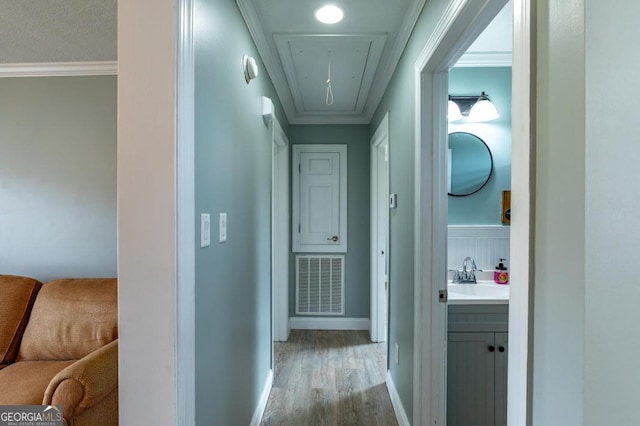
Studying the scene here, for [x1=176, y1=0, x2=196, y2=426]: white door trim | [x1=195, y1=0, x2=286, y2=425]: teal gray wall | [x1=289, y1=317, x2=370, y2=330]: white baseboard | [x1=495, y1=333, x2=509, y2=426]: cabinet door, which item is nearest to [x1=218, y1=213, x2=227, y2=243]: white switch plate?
[x1=195, y1=0, x2=286, y2=425]: teal gray wall

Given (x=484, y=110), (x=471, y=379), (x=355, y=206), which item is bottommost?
(x=471, y=379)

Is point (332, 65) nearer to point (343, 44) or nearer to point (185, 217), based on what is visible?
point (343, 44)

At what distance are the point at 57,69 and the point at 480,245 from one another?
3470 millimetres

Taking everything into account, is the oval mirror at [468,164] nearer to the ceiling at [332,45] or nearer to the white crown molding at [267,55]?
the ceiling at [332,45]

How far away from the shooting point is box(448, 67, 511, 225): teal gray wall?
2379 millimetres

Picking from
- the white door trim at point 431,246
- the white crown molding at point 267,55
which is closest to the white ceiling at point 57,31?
the white crown molding at point 267,55

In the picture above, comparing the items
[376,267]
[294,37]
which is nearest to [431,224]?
[294,37]

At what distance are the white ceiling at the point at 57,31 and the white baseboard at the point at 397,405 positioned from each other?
9.61 ft

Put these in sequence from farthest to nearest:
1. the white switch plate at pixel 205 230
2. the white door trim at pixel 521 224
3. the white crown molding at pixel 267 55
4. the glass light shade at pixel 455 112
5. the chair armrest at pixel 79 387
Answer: the glass light shade at pixel 455 112 < the white crown molding at pixel 267 55 < the chair armrest at pixel 79 387 < the white switch plate at pixel 205 230 < the white door trim at pixel 521 224

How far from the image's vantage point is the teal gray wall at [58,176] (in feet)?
8.02

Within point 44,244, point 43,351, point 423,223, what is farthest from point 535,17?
point 44,244

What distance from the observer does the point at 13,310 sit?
1938 millimetres

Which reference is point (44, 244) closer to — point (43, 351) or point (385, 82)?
point (43, 351)

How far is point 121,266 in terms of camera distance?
0.93 metres
